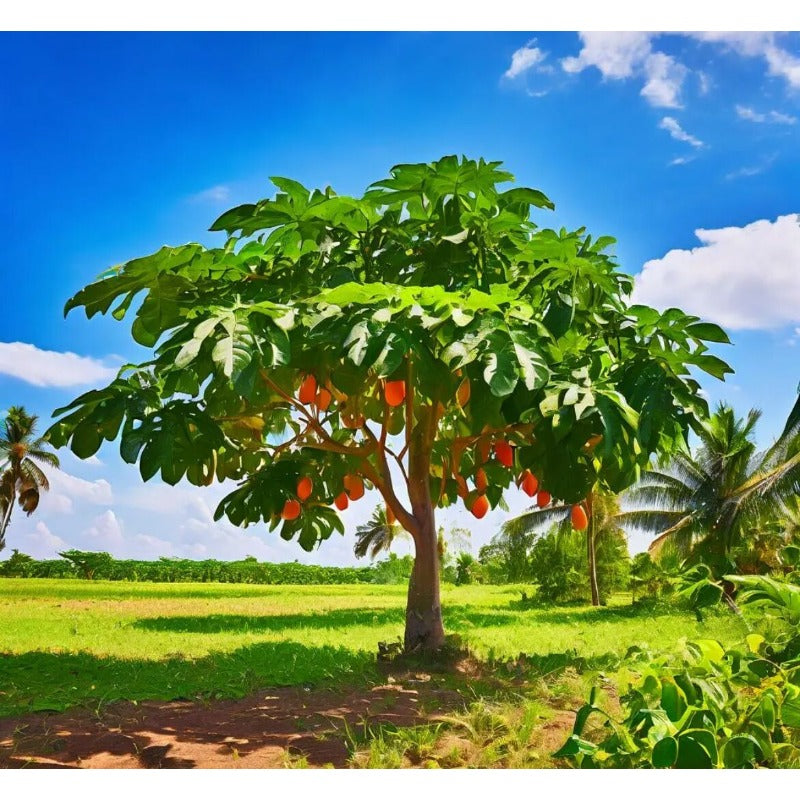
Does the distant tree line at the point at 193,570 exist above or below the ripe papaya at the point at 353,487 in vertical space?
below

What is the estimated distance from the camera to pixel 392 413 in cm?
526

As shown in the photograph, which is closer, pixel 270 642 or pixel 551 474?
pixel 551 474

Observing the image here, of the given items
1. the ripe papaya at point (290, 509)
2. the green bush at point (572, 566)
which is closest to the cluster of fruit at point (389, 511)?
the ripe papaya at point (290, 509)

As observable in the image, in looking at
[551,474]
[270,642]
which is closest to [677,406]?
[551,474]

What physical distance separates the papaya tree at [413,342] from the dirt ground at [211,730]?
3.56ft

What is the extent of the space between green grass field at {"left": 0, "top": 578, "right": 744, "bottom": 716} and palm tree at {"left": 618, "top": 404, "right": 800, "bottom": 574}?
1.65m

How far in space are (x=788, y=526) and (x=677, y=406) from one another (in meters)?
11.0

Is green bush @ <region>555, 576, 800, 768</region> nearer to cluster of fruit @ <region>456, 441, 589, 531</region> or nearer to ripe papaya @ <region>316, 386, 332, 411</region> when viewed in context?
cluster of fruit @ <region>456, 441, 589, 531</region>

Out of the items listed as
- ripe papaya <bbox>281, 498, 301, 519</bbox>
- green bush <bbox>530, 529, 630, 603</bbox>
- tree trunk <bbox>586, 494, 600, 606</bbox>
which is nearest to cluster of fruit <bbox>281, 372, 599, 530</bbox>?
ripe papaya <bbox>281, 498, 301, 519</bbox>

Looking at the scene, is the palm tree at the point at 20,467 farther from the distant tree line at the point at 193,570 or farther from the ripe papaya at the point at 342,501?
the ripe papaya at the point at 342,501

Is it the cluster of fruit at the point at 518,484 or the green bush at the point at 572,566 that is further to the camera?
the green bush at the point at 572,566

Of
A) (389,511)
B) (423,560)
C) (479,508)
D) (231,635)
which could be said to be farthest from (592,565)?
(423,560)

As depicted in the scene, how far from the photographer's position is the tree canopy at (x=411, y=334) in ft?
10.3

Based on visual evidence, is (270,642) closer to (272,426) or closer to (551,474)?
(272,426)
